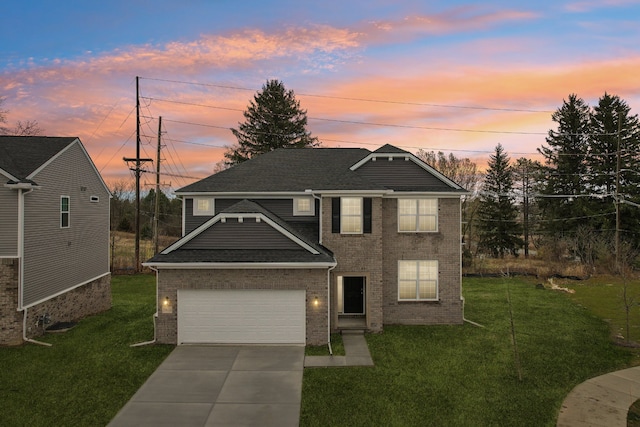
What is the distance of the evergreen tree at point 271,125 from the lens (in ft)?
150

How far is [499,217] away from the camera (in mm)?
41219

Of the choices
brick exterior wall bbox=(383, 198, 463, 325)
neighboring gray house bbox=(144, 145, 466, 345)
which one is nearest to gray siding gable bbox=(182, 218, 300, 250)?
neighboring gray house bbox=(144, 145, 466, 345)

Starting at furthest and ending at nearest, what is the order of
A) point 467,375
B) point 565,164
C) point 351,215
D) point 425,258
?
point 565,164
point 425,258
point 351,215
point 467,375

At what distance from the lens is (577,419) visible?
884 cm

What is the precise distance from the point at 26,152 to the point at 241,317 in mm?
12006

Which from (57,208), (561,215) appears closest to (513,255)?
(561,215)

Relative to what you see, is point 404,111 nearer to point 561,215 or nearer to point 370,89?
point 370,89

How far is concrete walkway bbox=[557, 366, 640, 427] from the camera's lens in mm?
8781

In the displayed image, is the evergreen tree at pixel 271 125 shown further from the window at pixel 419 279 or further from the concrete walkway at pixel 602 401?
the concrete walkway at pixel 602 401

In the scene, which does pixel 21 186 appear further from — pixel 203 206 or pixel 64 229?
pixel 203 206

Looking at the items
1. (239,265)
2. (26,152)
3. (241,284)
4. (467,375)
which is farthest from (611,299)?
(26,152)

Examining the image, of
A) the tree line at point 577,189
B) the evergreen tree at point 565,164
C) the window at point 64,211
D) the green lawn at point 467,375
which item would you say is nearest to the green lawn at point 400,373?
the green lawn at point 467,375

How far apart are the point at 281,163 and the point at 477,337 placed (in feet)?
40.9

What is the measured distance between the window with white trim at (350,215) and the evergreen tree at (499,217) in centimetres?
2933
